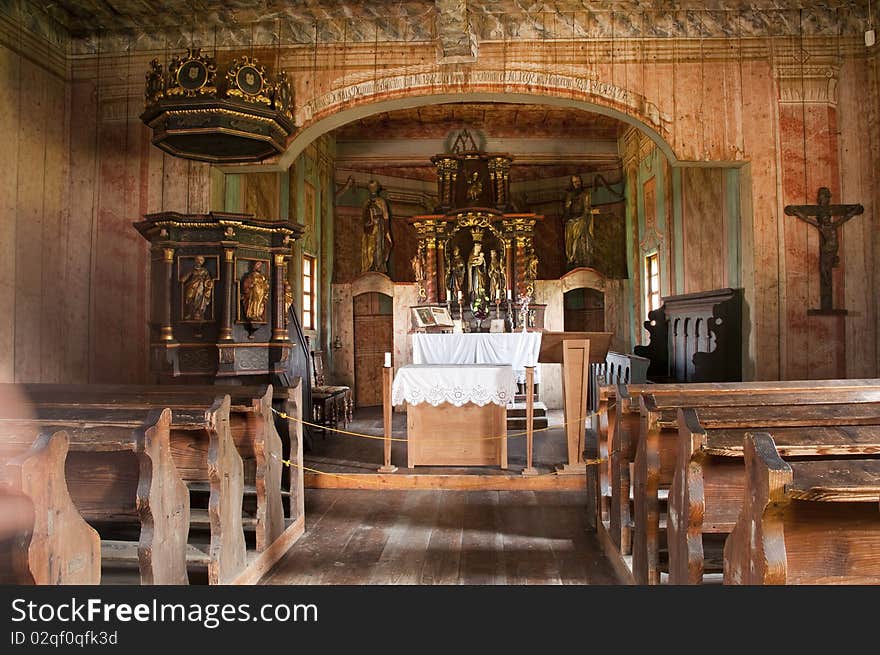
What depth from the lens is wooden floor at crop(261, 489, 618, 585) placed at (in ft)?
11.6

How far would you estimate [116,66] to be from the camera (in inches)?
265

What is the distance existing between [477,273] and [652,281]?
3.00 metres

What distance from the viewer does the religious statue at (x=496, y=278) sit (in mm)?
11219

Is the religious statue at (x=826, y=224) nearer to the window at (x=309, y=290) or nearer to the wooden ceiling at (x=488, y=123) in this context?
the wooden ceiling at (x=488, y=123)

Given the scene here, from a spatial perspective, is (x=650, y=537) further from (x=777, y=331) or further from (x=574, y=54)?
(x=574, y=54)

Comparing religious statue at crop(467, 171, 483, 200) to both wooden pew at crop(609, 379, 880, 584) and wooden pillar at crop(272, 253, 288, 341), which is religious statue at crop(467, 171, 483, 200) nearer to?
wooden pillar at crop(272, 253, 288, 341)

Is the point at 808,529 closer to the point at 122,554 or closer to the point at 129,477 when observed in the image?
the point at 129,477

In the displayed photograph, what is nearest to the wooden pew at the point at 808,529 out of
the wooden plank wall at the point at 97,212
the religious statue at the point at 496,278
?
the wooden plank wall at the point at 97,212

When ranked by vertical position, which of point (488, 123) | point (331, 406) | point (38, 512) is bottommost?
point (331, 406)

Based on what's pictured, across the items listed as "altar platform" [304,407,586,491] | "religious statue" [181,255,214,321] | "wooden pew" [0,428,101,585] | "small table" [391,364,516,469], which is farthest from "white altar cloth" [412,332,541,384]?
"wooden pew" [0,428,101,585]

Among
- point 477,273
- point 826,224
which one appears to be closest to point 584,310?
point 477,273

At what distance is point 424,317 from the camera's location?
32.6 ft

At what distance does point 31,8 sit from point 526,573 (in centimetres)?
684

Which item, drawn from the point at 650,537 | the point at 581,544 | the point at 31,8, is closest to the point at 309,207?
the point at 31,8
